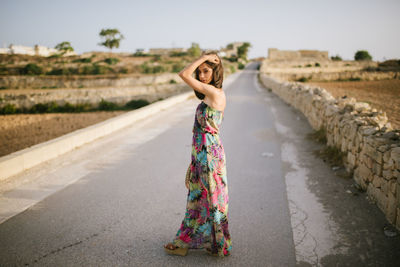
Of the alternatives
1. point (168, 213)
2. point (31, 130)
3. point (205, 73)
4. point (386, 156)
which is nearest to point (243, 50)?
point (31, 130)

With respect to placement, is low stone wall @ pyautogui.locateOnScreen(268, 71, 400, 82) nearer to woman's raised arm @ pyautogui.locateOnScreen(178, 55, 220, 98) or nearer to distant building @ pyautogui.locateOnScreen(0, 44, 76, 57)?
woman's raised arm @ pyautogui.locateOnScreen(178, 55, 220, 98)

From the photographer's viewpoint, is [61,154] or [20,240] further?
[61,154]

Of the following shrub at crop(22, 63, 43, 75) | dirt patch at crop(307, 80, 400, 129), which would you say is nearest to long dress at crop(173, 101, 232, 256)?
dirt patch at crop(307, 80, 400, 129)

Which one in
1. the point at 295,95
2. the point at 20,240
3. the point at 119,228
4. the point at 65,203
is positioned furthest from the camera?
the point at 295,95

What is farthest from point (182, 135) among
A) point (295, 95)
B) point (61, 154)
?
point (295, 95)

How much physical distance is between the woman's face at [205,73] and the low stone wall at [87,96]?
20.3 metres

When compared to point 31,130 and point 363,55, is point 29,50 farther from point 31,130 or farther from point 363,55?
point 363,55

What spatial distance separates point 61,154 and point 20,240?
10.1 ft

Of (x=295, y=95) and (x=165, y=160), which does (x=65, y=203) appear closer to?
(x=165, y=160)

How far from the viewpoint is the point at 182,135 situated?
7.73m

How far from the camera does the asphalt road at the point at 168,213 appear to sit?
2709 millimetres

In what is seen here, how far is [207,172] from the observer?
2.50 meters

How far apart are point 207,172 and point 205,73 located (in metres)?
0.93

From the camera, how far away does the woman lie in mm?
2461
